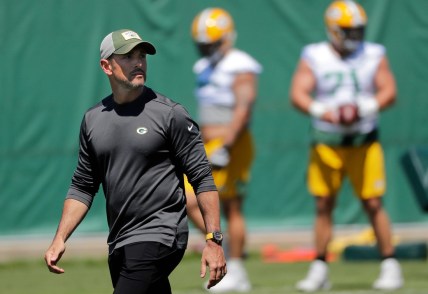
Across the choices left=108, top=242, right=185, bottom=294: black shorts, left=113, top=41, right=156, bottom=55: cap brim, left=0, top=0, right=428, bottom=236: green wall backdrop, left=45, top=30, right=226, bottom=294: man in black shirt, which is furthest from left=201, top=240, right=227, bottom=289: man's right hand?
left=0, top=0, right=428, bottom=236: green wall backdrop

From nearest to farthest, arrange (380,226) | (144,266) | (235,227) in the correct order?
(144,266)
(380,226)
(235,227)

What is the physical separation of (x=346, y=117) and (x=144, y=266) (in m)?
4.67

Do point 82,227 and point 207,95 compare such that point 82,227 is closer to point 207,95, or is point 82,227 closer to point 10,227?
point 10,227

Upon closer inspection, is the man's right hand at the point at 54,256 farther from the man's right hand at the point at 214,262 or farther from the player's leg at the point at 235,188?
the player's leg at the point at 235,188

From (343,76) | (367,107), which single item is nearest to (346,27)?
(343,76)

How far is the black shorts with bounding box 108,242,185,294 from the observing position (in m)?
6.18

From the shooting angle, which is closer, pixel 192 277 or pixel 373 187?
pixel 373 187

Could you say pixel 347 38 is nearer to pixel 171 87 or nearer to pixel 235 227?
pixel 235 227

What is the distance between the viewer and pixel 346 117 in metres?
10.6

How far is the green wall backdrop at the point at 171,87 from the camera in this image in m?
13.9

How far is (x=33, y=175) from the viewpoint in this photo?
14.0 m

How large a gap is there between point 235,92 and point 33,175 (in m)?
3.71

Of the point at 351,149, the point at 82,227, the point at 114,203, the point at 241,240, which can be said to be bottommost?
the point at 82,227

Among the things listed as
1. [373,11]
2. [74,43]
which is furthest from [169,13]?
[373,11]
